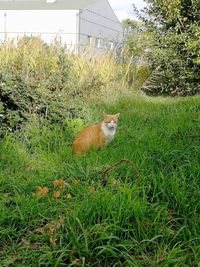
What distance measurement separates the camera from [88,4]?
30.6 meters

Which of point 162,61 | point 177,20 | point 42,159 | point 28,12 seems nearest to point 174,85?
point 162,61

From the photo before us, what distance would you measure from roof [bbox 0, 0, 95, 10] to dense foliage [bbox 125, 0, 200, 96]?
19.8 meters

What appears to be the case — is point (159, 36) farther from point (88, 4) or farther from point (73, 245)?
point (88, 4)

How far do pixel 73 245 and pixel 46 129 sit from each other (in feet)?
8.89

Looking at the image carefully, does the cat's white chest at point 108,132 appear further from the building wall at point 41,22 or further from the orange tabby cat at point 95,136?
the building wall at point 41,22

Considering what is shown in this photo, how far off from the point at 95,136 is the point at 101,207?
73.8 inches

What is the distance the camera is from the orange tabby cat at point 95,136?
4000 mm

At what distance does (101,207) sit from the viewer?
233cm

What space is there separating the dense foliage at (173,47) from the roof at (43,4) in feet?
65.0

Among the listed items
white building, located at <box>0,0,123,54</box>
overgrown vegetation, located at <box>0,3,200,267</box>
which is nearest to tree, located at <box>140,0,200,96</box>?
overgrown vegetation, located at <box>0,3,200,267</box>

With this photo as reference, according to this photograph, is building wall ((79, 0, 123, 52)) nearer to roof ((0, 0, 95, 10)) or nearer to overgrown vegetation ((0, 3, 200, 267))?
roof ((0, 0, 95, 10))

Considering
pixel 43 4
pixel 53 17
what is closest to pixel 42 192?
pixel 53 17

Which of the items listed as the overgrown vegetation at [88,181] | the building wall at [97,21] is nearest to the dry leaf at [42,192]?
the overgrown vegetation at [88,181]

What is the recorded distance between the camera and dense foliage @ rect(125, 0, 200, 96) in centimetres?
978
